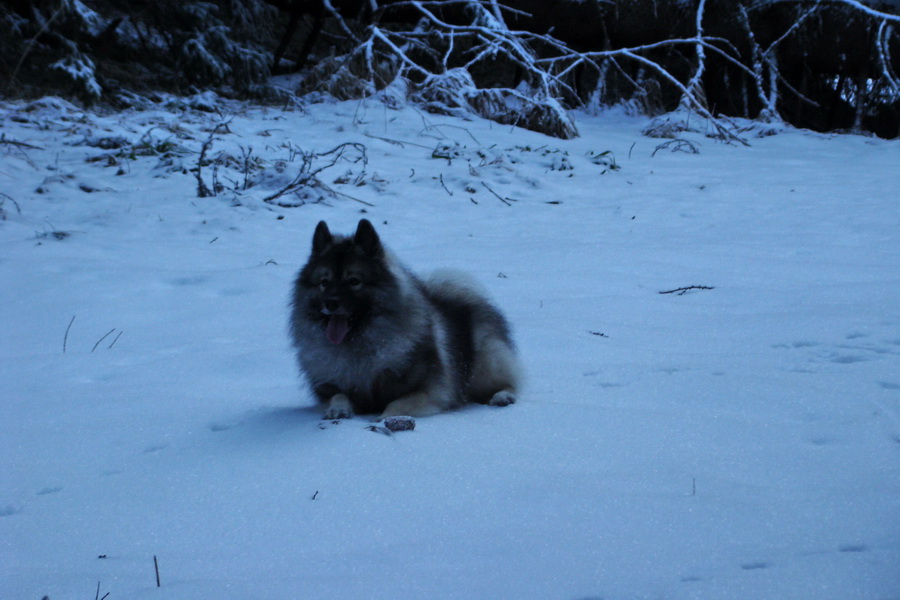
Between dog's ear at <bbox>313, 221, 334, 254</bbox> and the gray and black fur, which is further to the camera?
dog's ear at <bbox>313, 221, 334, 254</bbox>

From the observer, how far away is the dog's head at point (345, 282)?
311 centimetres

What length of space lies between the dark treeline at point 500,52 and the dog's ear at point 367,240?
25.8 feet

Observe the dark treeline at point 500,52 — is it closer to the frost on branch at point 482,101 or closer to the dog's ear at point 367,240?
the frost on branch at point 482,101

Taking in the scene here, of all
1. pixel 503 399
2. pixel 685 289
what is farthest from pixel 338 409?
pixel 685 289

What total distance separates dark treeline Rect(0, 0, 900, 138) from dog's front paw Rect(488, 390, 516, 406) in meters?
7.94

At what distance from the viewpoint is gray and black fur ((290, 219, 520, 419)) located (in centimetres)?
313

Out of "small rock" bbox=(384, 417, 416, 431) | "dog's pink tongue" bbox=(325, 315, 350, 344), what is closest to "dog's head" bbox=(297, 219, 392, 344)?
"dog's pink tongue" bbox=(325, 315, 350, 344)

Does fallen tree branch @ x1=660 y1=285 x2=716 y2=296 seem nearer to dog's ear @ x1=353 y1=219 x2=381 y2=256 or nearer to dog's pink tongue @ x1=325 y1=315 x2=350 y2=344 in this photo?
dog's ear @ x1=353 y1=219 x2=381 y2=256

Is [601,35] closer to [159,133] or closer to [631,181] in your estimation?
[631,181]

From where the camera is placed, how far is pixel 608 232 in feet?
22.8

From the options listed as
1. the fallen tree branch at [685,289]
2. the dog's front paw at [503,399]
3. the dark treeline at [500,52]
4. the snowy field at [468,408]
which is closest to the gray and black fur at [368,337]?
the dog's front paw at [503,399]

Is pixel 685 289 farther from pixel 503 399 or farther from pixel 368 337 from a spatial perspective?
pixel 368 337

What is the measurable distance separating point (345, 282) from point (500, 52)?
9857 millimetres

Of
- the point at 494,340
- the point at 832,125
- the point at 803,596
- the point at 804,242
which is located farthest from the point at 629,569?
the point at 832,125
